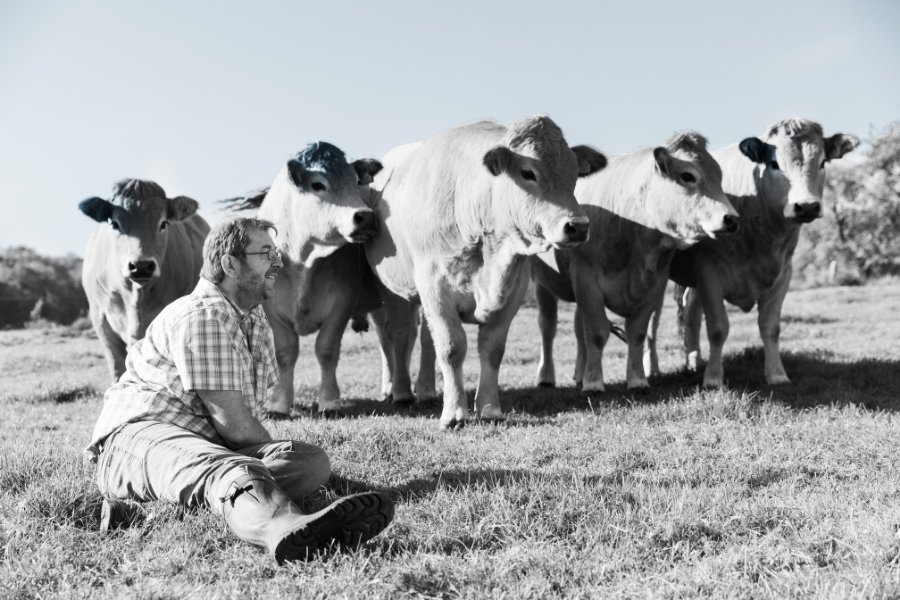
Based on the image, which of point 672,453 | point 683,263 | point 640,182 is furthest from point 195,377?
point 683,263

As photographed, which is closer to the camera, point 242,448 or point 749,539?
point 749,539

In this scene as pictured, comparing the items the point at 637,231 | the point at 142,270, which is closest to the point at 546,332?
the point at 637,231

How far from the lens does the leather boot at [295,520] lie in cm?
352

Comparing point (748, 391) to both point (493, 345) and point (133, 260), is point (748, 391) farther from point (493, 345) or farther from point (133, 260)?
point (133, 260)

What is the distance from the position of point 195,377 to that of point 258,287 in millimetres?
657

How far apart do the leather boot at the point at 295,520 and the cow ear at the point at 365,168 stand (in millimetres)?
5581

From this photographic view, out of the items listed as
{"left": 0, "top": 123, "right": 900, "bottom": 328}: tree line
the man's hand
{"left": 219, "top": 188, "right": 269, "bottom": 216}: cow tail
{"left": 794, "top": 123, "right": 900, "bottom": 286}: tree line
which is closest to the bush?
{"left": 0, "top": 123, "right": 900, "bottom": 328}: tree line

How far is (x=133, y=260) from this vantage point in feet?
27.8

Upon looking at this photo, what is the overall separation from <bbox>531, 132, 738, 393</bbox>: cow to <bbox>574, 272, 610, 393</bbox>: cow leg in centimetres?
1

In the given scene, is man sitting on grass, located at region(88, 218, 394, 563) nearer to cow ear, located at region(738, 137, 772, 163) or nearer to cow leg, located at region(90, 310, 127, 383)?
cow leg, located at region(90, 310, 127, 383)

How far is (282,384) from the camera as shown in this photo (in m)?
8.64

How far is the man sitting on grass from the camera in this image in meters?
3.90

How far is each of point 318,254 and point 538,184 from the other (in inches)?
104

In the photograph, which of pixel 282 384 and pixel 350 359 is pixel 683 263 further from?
pixel 350 359
